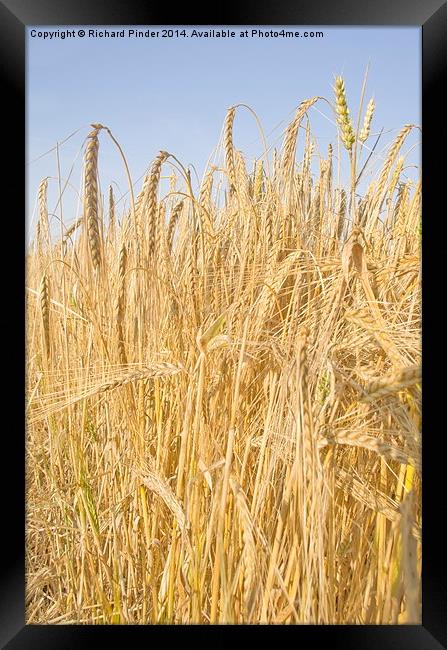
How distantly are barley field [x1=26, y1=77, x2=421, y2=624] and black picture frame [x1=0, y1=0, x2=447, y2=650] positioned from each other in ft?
0.14

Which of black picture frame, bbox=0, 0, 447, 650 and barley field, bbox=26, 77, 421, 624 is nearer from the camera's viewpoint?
barley field, bbox=26, 77, 421, 624

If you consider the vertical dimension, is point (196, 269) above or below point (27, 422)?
above

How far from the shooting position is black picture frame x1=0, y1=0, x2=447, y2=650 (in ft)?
3.41

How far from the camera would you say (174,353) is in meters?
1.15

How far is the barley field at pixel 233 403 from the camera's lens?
2.81 ft

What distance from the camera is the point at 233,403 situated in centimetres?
82
